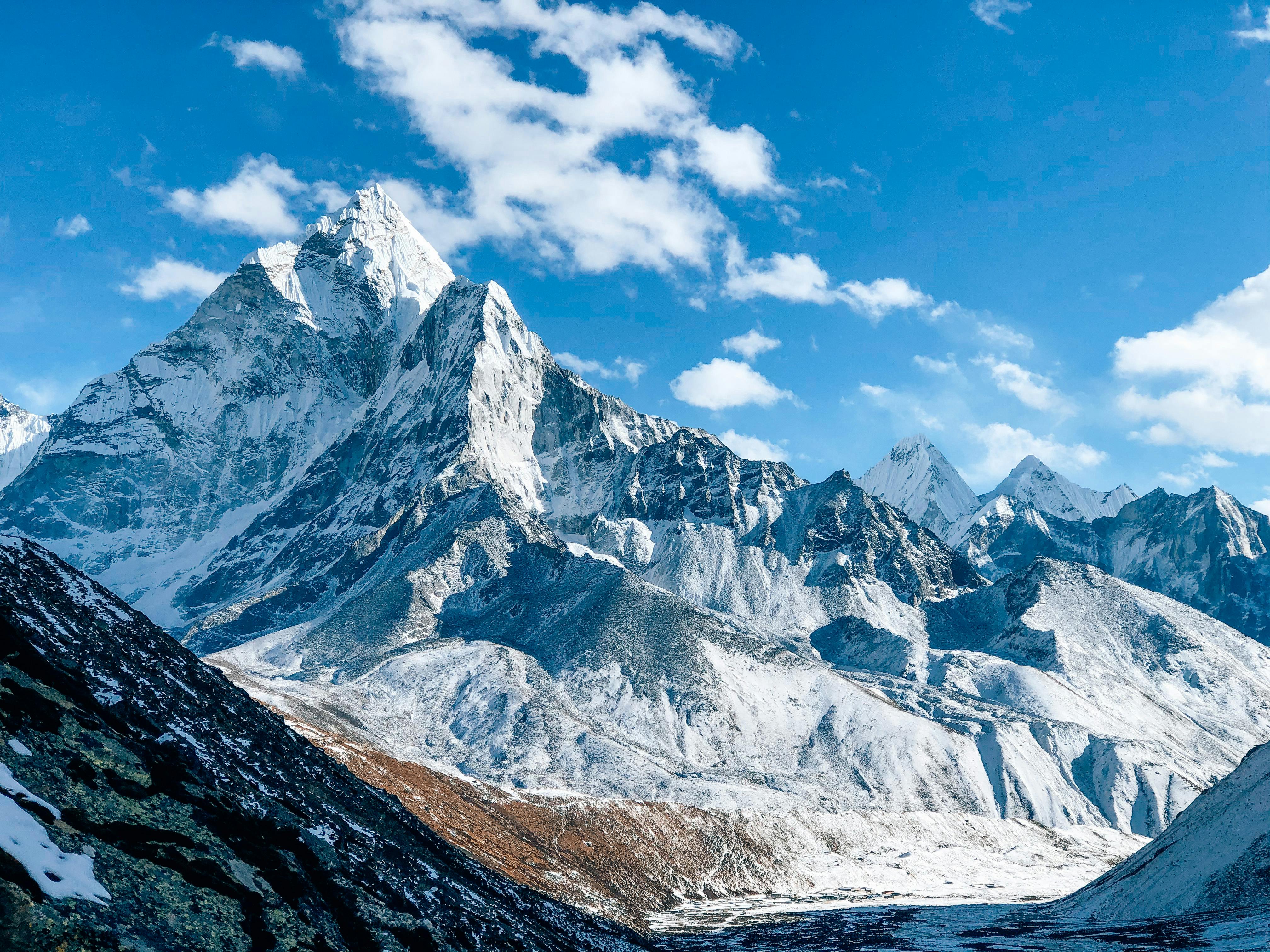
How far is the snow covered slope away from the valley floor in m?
3.73

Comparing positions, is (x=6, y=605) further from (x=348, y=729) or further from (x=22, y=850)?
(x=348, y=729)

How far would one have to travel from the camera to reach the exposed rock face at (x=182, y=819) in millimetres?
25578

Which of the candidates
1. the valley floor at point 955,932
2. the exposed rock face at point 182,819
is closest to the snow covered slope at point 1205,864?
the valley floor at point 955,932

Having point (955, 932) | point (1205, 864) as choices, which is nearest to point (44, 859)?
point (955, 932)

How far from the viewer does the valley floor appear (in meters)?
72.5

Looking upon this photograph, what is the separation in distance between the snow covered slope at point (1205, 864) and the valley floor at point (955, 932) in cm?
373

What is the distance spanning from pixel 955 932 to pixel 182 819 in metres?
89.8

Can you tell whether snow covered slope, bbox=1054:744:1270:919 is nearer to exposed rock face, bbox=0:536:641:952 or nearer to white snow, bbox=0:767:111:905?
exposed rock face, bbox=0:536:641:952

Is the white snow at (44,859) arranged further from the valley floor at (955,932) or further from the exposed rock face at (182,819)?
the valley floor at (955,932)

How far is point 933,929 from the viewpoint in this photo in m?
101

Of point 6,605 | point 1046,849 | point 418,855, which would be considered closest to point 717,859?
point 1046,849

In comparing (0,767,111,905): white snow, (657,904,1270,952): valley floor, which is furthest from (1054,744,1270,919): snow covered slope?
A: (0,767,111,905): white snow

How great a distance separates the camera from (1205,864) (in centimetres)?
9175

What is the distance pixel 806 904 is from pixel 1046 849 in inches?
3291
